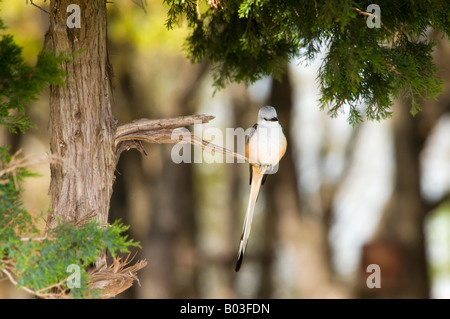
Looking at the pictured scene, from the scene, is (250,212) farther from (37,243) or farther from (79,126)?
(37,243)

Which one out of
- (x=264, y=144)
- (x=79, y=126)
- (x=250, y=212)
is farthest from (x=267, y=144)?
(x=79, y=126)

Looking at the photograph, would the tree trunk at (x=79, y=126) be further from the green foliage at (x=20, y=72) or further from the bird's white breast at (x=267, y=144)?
the bird's white breast at (x=267, y=144)

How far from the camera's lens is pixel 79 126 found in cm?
302

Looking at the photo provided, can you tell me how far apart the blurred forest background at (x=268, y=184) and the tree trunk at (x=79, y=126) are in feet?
8.86

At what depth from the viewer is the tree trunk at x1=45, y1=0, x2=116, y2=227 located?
2.98 metres

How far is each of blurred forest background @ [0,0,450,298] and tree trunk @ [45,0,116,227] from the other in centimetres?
270

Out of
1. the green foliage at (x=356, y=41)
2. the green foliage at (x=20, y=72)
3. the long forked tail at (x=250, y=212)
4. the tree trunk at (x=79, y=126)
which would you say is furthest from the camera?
the long forked tail at (x=250, y=212)

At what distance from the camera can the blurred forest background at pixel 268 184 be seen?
24.2 ft

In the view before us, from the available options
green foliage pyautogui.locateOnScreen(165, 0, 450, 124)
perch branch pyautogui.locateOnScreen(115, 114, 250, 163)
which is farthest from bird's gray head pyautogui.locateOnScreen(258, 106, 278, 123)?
perch branch pyautogui.locateOnScreen(115, 114, 250, 163)

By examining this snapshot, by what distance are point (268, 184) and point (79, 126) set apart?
6480 mm

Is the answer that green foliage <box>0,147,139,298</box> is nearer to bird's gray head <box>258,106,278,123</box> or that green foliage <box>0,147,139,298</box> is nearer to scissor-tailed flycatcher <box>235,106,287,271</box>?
→ scissor-tailed flycatcher <box>235,106,287,271</box>

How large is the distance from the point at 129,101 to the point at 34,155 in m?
6.39

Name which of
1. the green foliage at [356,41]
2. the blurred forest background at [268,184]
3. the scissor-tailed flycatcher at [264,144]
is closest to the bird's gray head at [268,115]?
the scissor-tailed flycatcher at [264,144]
